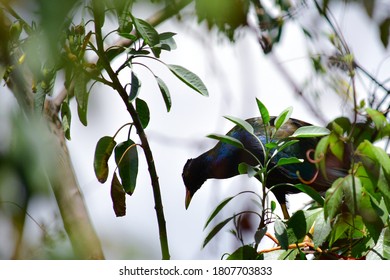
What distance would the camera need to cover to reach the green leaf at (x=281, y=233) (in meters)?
1.51

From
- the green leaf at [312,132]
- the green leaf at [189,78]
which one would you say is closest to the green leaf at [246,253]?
the green leaf at [312,132]

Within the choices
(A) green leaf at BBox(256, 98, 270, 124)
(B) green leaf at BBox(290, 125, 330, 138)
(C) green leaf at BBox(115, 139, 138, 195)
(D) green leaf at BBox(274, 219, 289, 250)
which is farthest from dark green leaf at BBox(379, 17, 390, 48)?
(C) green leaf at BBox(115, 139, 138, 195)

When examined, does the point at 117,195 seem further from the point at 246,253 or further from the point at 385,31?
the point at 385,31

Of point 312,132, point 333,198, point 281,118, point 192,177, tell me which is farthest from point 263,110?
point 192,177

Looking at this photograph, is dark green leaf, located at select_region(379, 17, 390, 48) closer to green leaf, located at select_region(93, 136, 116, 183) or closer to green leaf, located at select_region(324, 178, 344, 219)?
green leaf, located at select_region(324, 178, 344, 219)

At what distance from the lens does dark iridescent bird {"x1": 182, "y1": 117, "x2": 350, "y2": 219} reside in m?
2.72

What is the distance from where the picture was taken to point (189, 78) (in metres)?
1.62

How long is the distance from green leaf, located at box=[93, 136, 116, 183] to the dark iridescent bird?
91 cm

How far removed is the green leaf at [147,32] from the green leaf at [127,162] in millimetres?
317

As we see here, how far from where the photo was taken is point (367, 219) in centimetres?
140

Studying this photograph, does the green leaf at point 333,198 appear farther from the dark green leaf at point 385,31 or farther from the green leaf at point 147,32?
the green leaf at point 147,32

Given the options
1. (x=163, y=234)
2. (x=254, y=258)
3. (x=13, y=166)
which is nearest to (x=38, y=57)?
(x=13, y=166)

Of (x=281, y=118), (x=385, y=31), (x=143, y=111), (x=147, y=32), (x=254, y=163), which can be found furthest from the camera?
(x=254, y=163)

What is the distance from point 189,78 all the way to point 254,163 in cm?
133
